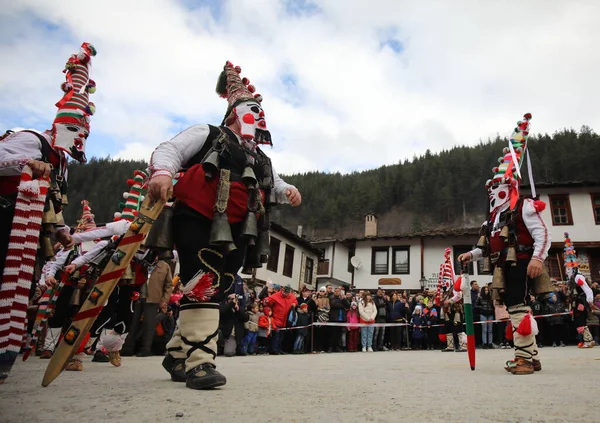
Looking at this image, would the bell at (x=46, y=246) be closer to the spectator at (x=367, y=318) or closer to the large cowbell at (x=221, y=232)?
the large cowbell at (x=221, y=232)

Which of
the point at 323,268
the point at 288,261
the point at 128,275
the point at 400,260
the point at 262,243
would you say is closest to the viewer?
the point at 262,243

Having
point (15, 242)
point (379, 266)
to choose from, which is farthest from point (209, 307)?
point (379, 266)

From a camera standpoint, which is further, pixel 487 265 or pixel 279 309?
pixel 279 309

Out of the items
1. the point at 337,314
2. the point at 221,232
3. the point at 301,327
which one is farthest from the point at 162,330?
the point at 221,232

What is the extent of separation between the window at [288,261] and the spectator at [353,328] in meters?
15.1

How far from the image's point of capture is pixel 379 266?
28812 millimetres

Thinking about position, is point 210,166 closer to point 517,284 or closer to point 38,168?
point 38,168

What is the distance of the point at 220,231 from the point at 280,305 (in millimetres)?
9043

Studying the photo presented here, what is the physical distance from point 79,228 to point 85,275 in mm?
1657

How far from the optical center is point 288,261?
28766mm

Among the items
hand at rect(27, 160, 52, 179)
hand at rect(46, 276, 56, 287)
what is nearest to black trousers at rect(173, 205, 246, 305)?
hand at rect(27, 160, 52, 179)

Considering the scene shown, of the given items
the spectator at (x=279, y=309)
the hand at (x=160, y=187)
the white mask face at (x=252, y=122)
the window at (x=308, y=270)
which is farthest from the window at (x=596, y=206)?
the hand at (x=160, y=187)

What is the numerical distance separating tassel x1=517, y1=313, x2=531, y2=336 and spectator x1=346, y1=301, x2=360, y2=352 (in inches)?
357

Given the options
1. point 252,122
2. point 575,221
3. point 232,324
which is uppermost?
point 575,221
